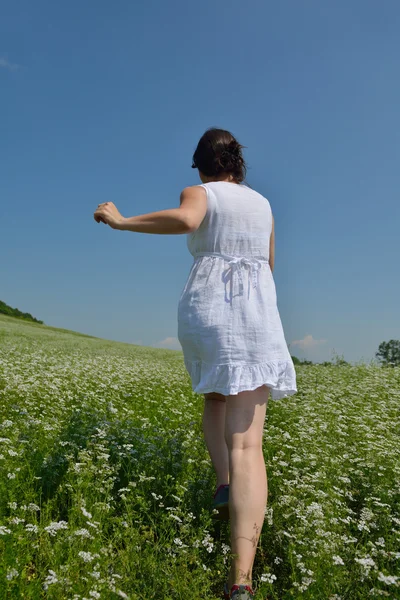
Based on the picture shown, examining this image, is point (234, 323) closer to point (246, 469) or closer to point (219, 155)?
point (246, 469)

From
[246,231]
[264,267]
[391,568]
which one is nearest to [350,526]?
[391,568]

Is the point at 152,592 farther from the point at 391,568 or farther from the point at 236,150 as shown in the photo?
the point at 236,150

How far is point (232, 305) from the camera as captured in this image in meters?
3.54

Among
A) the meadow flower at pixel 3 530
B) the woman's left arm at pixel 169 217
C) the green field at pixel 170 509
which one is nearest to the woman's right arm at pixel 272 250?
the woman's left arm at pixel 169 217

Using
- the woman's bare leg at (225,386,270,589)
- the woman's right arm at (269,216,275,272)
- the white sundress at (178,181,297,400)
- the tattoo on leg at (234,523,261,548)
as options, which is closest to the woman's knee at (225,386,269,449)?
the woman's bare leg at (225,386,270,589)

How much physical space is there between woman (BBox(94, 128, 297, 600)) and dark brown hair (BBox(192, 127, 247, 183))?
0.01 metres

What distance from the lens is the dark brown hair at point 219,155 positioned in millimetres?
3895

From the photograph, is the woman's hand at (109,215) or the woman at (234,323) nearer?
the woman at (234,323)

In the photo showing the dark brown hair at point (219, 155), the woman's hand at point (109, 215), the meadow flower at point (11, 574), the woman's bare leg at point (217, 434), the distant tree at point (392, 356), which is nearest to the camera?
the meadow flower at point (11, 574)

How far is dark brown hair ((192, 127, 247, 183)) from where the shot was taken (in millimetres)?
3895

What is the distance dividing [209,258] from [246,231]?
31 centimetres

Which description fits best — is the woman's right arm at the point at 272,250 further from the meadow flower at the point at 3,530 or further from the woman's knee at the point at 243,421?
the meadow flower at the point at 3,530

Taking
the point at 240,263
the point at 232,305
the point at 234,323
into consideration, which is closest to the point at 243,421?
the point at 234,323

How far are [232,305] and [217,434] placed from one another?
44.4 inches
